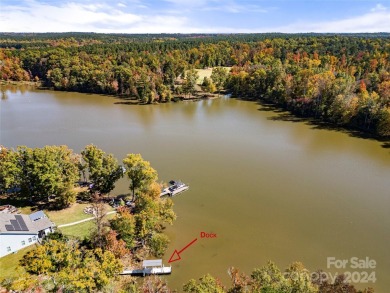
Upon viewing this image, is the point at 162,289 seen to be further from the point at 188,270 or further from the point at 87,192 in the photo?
the point at 87,192

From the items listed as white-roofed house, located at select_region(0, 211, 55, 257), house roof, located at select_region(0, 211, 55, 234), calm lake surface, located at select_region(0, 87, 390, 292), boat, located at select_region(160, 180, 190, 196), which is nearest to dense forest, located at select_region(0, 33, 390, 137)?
calm lake surface, located at select_region(0, 87, 390, 292)

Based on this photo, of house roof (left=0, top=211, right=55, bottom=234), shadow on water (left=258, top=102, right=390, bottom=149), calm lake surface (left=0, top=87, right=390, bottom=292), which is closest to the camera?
house roof (left=0, top=211, right=55, bottom=234)

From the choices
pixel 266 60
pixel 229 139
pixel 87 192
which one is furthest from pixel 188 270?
pixel 266 60

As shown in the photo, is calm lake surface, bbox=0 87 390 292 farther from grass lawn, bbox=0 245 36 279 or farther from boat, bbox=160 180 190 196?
grass lawn, bbox=0 245 36 279

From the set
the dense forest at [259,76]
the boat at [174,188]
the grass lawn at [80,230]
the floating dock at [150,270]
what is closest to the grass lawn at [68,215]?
the grass lawn at [80,230]

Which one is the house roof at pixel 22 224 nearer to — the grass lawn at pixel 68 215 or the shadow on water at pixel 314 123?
the grass lawn at pixel 68 215

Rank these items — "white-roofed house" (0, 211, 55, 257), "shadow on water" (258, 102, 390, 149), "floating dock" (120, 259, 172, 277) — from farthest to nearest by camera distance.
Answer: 1. "shadow on water" (258, 102, 390, 149)
2. "white-roofed house" (0, 211, 55, 257)
3. "floating dock" (120, 259, 172, 277)
